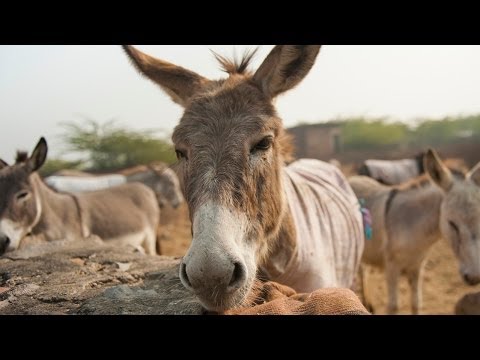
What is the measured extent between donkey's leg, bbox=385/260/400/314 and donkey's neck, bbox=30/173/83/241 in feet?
11.5

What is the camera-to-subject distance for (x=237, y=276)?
1457 millimetres

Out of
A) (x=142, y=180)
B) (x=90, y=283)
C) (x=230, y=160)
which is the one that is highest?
(x=142, y=180)

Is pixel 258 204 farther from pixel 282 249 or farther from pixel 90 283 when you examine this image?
pixel 90 283

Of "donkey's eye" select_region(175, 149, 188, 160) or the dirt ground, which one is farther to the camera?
the dirt ground

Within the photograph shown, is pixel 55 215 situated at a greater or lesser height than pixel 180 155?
lesser

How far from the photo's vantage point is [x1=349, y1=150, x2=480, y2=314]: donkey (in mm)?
4051

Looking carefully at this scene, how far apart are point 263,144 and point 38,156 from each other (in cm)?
335

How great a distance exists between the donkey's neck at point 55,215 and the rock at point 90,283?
1.95 meters

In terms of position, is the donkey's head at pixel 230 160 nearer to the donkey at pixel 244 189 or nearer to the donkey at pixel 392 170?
the donkey at pixel 244 189

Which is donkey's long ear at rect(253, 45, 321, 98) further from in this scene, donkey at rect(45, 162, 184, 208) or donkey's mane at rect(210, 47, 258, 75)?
donkey at rect(45, 162, 184, 208)

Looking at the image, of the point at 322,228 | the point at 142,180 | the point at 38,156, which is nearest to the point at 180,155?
the point at 322,228

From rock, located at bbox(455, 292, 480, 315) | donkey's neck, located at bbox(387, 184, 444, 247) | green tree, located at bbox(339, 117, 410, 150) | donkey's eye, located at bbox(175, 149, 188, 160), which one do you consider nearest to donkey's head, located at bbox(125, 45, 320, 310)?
donkey's eye, located at bbox(175, 149, 188, 160)

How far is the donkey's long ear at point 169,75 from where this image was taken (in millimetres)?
2213
